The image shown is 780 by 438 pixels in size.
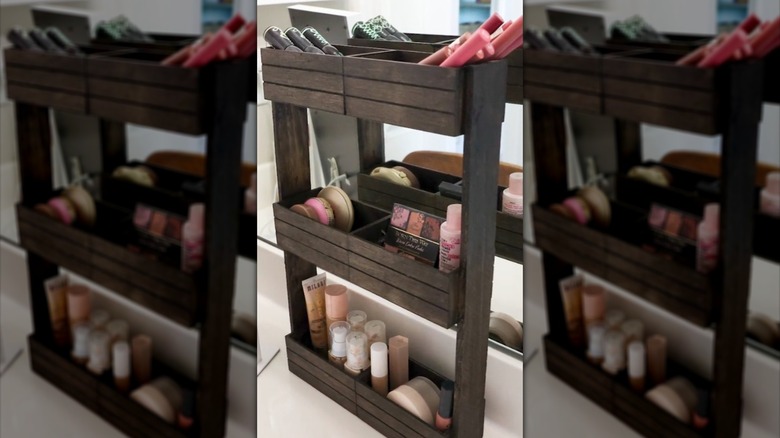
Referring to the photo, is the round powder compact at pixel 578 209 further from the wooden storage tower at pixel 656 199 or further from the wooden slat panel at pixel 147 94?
the wooden slat panel at pixel 147 94

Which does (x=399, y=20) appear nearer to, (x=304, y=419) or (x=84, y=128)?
(x=84, y=128)

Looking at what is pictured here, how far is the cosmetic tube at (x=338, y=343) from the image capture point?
3.05 ft

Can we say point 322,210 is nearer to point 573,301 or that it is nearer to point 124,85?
point 124,85

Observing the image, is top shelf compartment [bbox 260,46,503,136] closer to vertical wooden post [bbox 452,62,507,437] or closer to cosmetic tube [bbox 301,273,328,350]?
vertical wooden post [bbox 452,62,507,437]

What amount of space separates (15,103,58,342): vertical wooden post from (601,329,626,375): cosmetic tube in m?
0.50

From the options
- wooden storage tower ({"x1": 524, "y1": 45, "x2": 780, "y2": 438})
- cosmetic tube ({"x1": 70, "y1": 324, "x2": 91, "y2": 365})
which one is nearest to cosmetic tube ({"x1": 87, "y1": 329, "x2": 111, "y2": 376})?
cosmetic tube ({"x1": 70, "y1": 324, "x2": 91, "y2": 365})

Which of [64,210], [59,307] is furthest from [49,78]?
[59,307]

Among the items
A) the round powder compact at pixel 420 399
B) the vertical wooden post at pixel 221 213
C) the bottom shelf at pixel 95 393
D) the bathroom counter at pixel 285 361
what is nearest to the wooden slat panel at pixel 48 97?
the vertical wooden post at pixel 221 213

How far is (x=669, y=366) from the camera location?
0.34m

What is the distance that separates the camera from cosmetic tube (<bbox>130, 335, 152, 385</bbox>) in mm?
561

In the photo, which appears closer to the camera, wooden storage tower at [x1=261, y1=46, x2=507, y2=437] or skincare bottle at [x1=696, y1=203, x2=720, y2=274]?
skincare bottle at [x1=696, y1=203, x2=720, y2=274]

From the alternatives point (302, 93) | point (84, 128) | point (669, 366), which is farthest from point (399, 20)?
point (669, 366)

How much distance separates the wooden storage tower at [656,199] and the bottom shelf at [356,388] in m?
0.55

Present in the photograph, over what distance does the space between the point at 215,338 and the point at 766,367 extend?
406 millimetres
